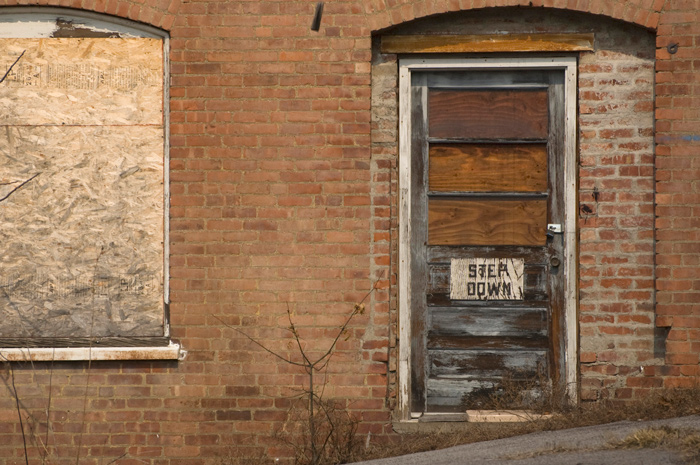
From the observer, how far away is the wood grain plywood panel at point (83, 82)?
5.13 m

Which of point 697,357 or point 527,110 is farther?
point 527,110

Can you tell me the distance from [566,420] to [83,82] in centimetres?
407

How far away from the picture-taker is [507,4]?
4.93 metres

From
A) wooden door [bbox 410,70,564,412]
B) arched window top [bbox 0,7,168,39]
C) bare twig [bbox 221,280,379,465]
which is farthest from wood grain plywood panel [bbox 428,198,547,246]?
arched window top [bbox 0,7,168,39]

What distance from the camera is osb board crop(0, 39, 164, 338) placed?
5129mm

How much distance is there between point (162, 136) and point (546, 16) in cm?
287

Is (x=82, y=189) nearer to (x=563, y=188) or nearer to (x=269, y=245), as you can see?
(x=269, y=245)

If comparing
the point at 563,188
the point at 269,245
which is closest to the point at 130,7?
the point at 269,245

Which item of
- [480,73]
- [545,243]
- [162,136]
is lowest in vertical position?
[545,243]

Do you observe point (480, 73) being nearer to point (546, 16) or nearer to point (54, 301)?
point (546, 16)

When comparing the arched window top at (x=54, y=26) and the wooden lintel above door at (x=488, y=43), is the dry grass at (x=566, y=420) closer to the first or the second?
the wooden lintel above door at (x=488, y=43)

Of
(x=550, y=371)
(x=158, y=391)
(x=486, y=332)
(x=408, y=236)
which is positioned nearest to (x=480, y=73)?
(x=408, y=236)

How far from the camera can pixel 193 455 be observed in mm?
5000

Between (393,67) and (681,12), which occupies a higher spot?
(681,12)
